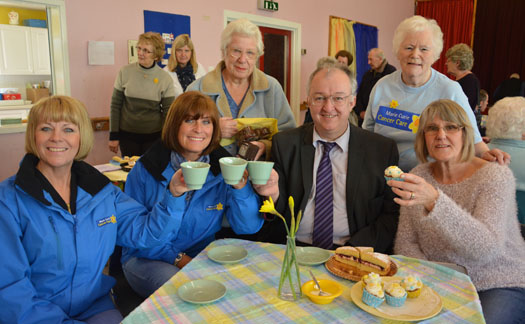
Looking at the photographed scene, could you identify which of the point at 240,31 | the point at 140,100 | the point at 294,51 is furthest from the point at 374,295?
the point at 294,51

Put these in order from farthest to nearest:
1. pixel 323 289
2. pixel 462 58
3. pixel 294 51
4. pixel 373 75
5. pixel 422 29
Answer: pixel 294 51 < pixel 373 75 < pixel 462 58 < pixel 422 29 < pixel 323 289

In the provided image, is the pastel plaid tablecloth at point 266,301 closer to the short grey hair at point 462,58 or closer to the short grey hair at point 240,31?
the short grey hair at point 240,31

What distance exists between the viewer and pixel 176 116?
200 centimetres

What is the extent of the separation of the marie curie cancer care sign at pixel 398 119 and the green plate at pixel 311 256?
3.95 ft

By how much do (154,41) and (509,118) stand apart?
124 inches

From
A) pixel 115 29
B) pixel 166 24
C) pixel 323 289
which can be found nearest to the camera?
pixel 323 289

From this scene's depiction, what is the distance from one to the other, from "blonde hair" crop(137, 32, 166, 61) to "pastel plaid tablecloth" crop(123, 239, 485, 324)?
10.1 feet

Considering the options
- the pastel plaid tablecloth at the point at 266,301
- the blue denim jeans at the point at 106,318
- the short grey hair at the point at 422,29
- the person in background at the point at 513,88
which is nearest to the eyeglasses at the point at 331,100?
the short grey hair at the point at 422,29

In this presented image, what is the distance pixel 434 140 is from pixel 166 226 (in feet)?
4.08

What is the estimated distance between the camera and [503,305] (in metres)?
1.65

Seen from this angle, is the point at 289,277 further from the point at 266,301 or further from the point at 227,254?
the point at 227,254

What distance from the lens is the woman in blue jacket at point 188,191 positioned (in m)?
1.93

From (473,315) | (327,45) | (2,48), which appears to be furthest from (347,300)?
(2,48)

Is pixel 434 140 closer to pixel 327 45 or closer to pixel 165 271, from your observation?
pixel 165 271
